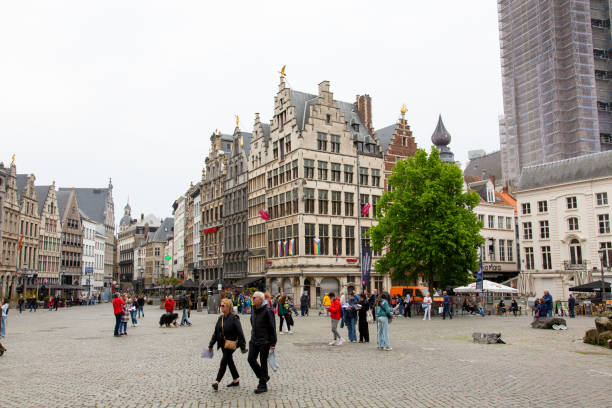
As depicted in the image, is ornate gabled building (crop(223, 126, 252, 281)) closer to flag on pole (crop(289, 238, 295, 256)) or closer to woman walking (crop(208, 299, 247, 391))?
flag on pole (crop(289, 238, 295, 256))

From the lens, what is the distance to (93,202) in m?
118

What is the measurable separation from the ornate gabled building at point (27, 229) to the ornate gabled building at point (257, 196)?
32.9 m

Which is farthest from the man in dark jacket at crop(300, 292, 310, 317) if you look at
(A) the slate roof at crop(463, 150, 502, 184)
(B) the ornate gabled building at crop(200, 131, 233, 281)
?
(A) the slate roof at crop(463, 150, 502, 184)

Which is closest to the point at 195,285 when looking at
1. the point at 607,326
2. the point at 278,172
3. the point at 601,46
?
the point at 278,172

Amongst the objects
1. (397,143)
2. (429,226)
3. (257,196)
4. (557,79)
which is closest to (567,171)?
(557,79)

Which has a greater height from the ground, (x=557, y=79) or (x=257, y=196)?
(x=557, y=79)

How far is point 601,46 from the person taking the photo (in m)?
63.4

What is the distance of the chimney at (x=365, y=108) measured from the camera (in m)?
58.6

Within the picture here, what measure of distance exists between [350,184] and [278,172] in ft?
23.1

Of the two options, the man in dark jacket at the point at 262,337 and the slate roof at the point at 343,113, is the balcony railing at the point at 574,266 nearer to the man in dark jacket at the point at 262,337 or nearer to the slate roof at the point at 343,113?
the slate roof at the point at 343,113

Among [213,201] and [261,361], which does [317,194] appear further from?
[261,361]

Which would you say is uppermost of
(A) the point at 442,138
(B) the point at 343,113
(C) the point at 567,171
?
(A) the point at 442,138

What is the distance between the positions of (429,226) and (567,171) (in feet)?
83.1

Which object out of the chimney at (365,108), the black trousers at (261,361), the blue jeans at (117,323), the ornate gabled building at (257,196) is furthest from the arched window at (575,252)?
the black trousers at (261,361)
